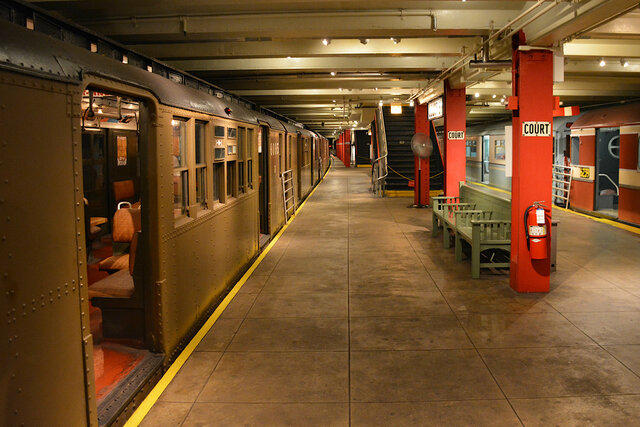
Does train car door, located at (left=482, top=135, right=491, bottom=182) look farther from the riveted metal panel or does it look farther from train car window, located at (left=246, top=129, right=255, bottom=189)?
the riveted metal panel

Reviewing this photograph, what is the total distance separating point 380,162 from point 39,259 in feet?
56.3

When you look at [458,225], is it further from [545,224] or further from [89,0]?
[89,0]

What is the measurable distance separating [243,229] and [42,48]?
5.28 metres

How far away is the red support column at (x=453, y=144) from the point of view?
39.4ft

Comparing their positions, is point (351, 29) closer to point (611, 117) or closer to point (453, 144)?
point (453, 144)

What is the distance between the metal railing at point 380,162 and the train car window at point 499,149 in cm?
458

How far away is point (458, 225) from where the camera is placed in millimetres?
8688

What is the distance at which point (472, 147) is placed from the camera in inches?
1009

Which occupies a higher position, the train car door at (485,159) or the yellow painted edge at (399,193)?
the train car door at (485,159)

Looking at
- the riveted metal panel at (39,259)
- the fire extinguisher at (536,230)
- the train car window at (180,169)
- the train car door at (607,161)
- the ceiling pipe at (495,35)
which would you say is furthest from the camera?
the train car door at (607,161)

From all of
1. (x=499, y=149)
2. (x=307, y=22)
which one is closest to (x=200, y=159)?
(x=307, y=22)

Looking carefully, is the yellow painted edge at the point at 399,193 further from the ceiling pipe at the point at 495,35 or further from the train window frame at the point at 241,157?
the train window frame at the point at 241,157

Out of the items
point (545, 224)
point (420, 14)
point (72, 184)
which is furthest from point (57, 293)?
point (545, 224)

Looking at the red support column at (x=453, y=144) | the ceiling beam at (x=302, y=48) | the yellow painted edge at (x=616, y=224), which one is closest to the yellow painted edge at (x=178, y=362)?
the ceiling beam at (x=302, y=48)
